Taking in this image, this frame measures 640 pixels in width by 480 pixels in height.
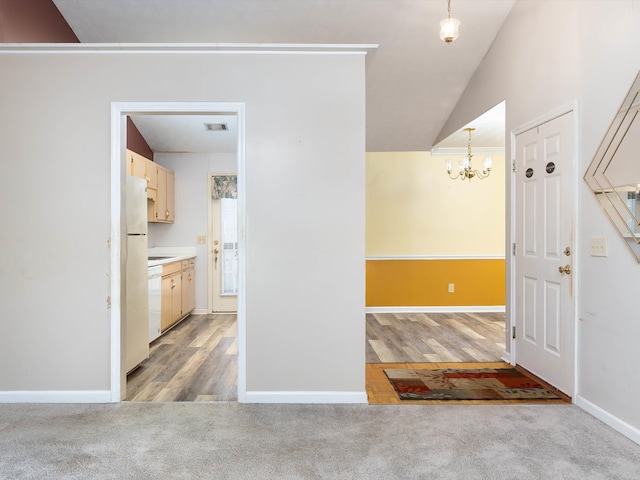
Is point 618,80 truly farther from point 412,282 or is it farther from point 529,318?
point 412,282

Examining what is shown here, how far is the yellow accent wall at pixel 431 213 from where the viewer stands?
6.07m

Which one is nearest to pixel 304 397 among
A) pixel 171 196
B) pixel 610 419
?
pixel 610 419

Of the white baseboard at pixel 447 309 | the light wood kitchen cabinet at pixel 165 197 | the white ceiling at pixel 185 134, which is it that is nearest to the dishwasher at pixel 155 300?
the light wood kitchen cabinet at pixel 165 197

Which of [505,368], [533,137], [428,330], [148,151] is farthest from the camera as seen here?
[148,151]

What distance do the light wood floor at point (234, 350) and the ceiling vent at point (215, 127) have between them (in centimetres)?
246

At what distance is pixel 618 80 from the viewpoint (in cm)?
245

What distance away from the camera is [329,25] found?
372 cm

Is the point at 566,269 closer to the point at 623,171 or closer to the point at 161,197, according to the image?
the point at 623,171

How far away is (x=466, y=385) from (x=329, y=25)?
313 centimetres

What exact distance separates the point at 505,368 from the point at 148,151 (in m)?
5.04

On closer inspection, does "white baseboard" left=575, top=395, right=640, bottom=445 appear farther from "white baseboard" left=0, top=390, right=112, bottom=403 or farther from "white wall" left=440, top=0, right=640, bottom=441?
"white baseboard" left=0, top=390, right=112, bottom=403

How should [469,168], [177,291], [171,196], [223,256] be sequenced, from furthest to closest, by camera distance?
[223,256], [171,196], [177,291], [469,168]

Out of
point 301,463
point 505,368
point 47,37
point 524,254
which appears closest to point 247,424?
point 301,463

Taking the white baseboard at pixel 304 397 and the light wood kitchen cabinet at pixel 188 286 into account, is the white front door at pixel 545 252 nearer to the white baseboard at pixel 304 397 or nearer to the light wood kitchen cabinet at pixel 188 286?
the white baseboard at pixel 304 397
